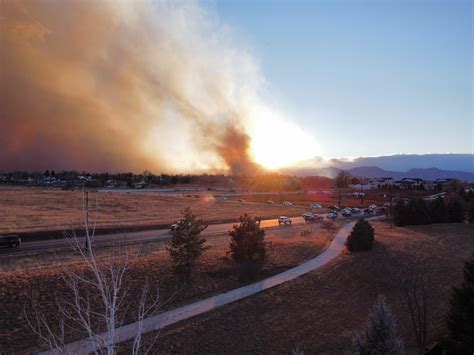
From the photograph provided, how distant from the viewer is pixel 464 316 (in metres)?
17.6

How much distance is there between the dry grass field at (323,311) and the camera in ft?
67.1

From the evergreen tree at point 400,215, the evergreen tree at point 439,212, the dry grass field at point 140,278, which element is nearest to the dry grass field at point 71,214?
the dry grass field at point 140,278

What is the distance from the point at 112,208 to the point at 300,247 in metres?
39.6

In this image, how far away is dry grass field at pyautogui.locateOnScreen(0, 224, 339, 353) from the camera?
19.0 m

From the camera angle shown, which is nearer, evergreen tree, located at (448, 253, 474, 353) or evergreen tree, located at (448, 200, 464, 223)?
evergreen tree, located at (448, 253, 474, 353)

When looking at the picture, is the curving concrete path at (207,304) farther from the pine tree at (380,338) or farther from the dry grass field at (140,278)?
the pine tree at (380,338)

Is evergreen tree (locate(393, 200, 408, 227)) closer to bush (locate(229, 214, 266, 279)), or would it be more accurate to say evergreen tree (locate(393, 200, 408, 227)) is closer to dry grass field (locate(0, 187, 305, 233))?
dry grass field (locate(0, 187, 305, 233))

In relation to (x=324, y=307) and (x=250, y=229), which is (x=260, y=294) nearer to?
(x=324, y=307)

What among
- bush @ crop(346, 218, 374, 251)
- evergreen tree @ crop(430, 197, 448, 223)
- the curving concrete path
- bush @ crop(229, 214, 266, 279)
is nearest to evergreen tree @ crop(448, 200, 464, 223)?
evergreen tree @ crop(430, 197, 448, 223)

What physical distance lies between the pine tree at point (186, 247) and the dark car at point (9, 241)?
15.5 meters

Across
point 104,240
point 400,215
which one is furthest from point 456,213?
point 104,240

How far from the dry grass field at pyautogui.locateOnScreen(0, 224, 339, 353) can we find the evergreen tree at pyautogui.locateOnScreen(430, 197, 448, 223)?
34.6 meters

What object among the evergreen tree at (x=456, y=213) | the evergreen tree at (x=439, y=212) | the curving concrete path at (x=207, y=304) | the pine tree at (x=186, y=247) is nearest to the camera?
the curving concrete path at (x=207, y=304)

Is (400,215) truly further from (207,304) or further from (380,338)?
(380,338)
